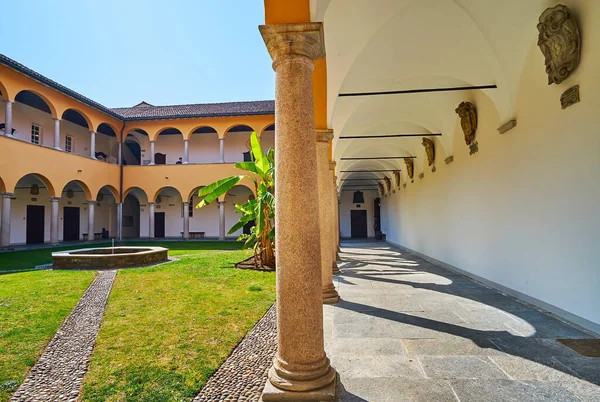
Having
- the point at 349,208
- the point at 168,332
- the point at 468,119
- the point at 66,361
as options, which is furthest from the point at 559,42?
the point at 349,208

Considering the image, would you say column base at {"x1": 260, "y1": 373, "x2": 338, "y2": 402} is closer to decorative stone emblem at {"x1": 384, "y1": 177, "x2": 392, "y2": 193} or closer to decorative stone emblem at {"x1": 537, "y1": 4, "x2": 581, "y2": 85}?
decorative stone emblem at {"x1": 537, "y1": 4, "x2": 581, "y2": 85}

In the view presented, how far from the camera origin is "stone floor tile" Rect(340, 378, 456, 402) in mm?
3137

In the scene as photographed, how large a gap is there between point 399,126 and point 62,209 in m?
23.7

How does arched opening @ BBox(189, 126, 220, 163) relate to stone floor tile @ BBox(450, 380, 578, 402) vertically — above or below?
above

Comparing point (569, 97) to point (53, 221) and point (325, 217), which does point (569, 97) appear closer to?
point (325, 217)

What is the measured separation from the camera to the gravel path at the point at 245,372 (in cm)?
331

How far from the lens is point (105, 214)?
2902cm

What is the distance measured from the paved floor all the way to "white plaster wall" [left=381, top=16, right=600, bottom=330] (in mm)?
646

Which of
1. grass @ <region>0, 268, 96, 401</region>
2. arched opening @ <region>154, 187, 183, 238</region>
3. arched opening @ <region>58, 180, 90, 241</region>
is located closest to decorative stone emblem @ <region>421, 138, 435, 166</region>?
grass @ <region>0, 268, 96, 401</region>

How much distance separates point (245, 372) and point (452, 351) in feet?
7.87

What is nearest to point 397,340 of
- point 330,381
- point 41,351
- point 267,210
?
point 330,381

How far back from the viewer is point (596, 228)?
4.98 metres

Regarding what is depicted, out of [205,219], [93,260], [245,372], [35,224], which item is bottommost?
[245,372]

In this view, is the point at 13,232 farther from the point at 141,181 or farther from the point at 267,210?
the point at 267,210
